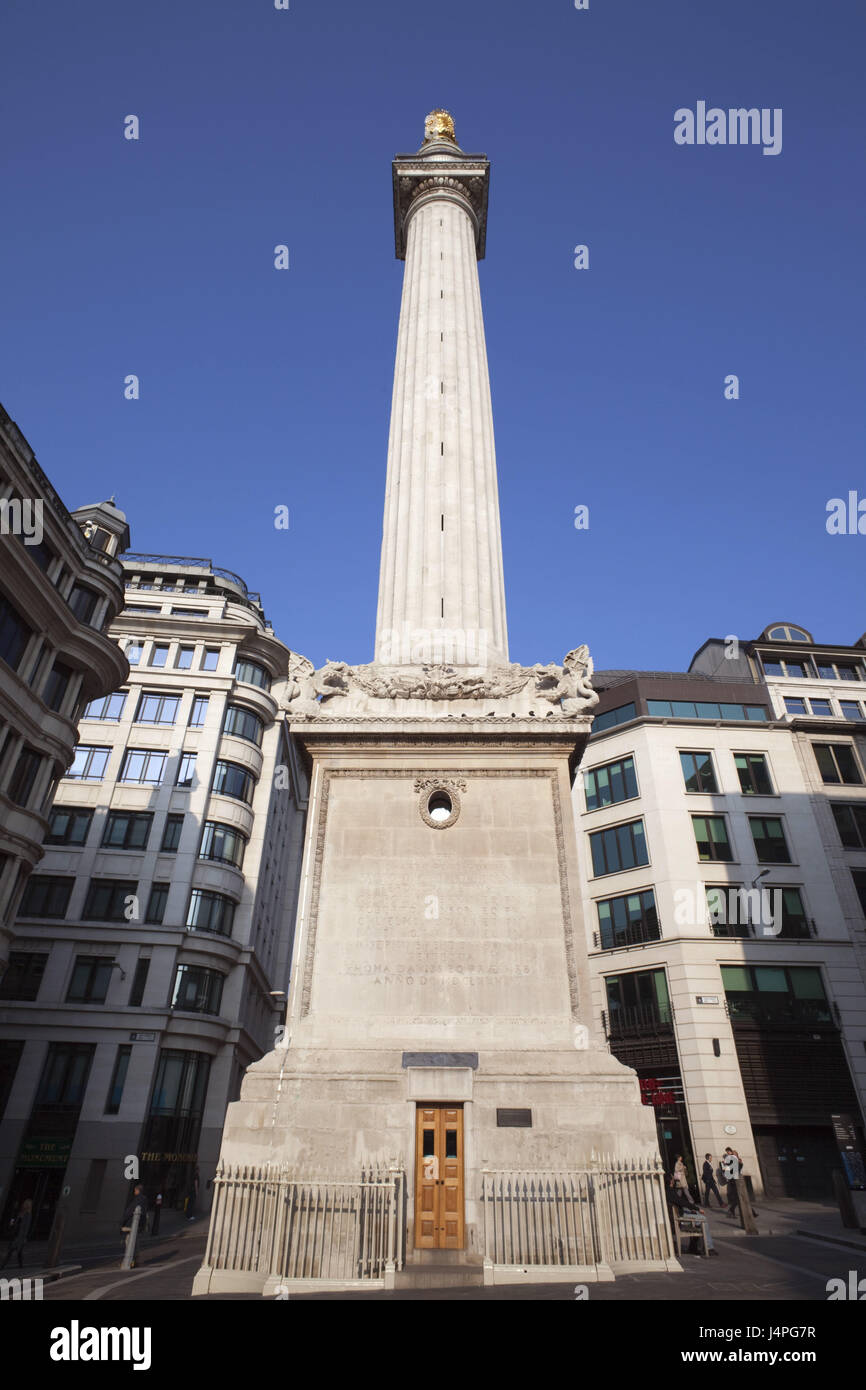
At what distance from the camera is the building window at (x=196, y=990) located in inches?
1453

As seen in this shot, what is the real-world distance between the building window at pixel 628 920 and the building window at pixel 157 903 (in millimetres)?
21929

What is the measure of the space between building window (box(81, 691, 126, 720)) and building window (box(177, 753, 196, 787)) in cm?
450

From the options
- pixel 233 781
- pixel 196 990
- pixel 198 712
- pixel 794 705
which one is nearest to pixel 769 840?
pixel 794 705

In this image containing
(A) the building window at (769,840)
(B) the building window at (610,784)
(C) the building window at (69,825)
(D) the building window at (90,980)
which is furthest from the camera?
(B) the building window at (610,784)

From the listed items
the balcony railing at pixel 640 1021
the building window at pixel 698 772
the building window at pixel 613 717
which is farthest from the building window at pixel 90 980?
the building window at pixel 698 772

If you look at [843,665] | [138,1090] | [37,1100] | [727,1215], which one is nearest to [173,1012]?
→ [138,1090]

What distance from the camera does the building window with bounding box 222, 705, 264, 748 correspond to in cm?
4459

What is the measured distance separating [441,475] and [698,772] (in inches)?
1015

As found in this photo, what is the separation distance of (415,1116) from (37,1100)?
93.8 feet

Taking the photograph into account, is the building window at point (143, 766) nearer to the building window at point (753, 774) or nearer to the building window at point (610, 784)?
the building window at point (610, 784)

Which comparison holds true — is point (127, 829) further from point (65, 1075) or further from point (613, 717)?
point (613, 717)

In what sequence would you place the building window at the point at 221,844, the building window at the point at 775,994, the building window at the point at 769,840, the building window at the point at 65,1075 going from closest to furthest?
the building window at the point at 65,1075
the building window at the point at 775,994
the building window at the point at 769,840
the building window at the point at 221,844

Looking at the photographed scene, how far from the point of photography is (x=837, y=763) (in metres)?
42.4

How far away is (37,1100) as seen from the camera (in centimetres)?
3338
